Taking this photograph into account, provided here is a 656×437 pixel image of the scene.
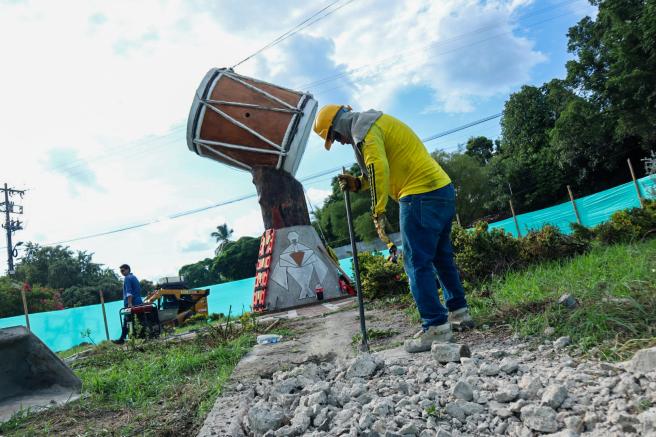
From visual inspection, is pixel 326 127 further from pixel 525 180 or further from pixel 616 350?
pixel 525 180

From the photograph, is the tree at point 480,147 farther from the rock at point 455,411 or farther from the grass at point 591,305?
the rock at point 455,411

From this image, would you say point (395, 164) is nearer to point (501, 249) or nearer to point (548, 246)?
point (501, 249)

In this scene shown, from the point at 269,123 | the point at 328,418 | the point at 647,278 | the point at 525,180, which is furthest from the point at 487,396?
the point at 525,180

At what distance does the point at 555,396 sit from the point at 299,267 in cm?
764

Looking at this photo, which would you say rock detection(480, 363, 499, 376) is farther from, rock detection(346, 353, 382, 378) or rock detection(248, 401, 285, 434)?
rock detection(248, 401, 285, 434)

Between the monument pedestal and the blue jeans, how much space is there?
5.90m

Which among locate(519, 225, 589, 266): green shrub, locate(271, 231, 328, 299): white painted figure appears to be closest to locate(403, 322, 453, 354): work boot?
locate(519, 225, 589, 266): green shrub

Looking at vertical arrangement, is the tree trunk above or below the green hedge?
above

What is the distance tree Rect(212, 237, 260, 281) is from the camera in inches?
1537

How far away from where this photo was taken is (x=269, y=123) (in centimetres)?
894

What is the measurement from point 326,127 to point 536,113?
3239 centimetres

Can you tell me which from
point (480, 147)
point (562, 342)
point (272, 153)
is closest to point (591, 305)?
point (562, 342)

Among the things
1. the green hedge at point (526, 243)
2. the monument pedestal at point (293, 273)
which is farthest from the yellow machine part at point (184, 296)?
the green hedge at point (526, 243)

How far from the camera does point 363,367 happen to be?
213 centimetres
